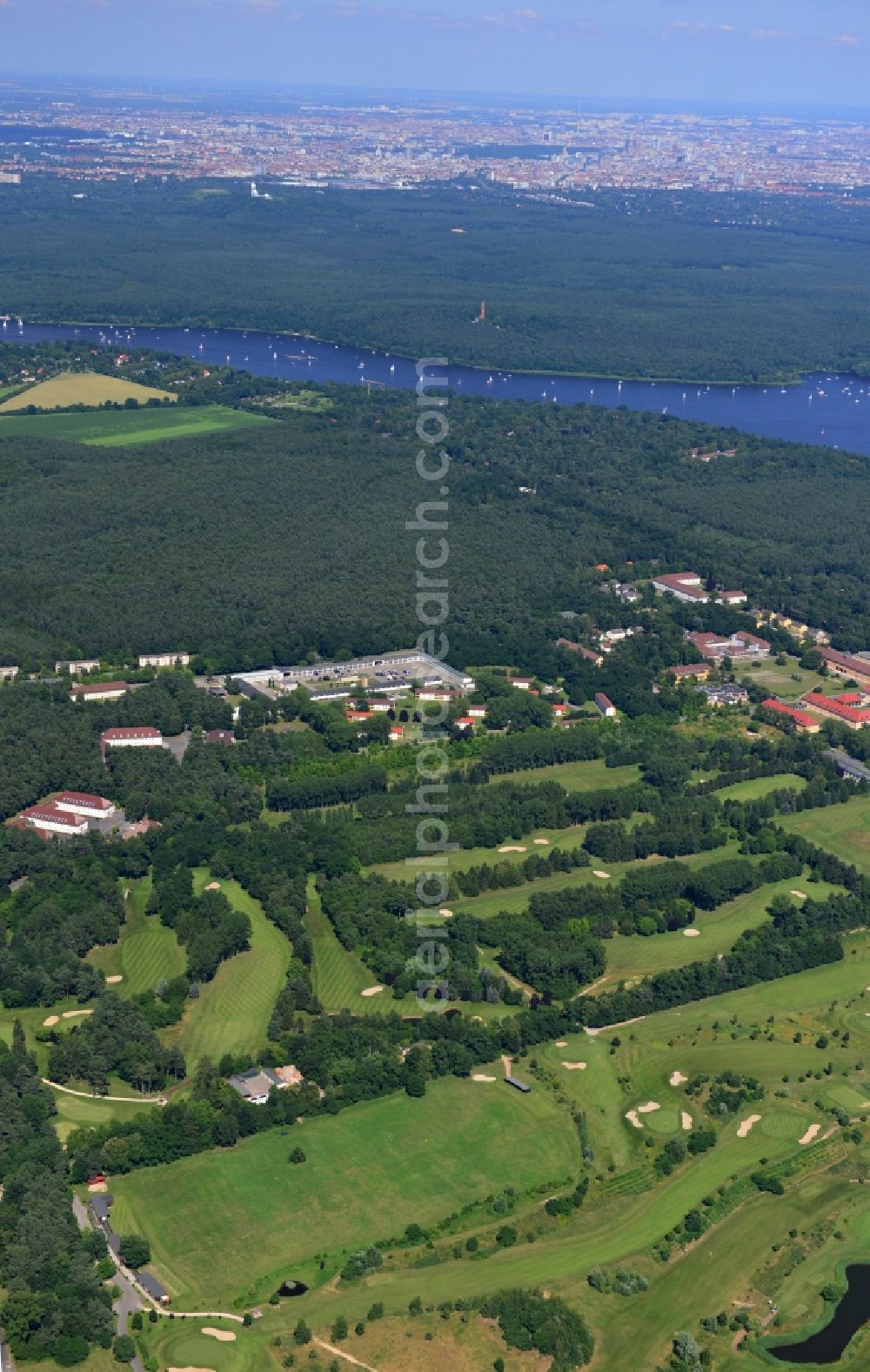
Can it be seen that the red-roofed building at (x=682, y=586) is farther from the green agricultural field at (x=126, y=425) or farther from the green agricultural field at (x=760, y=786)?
the green agricultural field at (x=126, y=425)

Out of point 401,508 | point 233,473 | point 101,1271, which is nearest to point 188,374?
point 233,473

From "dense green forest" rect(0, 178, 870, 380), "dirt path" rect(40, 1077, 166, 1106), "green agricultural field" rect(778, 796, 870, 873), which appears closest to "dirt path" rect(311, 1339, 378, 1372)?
"dirt path" rect(40, 1077, 166, 1106)

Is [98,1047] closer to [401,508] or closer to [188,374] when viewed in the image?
[401,508]

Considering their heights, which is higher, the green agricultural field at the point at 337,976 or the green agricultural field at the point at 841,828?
the green agricultural field at the point at 841,828

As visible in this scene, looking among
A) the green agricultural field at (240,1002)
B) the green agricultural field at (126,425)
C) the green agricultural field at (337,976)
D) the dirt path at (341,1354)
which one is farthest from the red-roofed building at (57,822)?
the green agricultural field at (126,425)

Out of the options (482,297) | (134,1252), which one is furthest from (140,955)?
(482,297)

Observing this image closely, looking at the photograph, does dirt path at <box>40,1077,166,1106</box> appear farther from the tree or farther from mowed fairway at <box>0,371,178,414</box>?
mowed fairway at <box>0,371,178,414</box>
